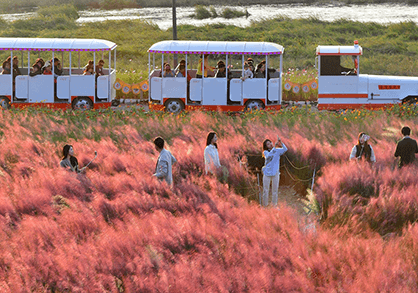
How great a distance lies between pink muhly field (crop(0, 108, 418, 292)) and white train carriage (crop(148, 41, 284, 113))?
225 inches

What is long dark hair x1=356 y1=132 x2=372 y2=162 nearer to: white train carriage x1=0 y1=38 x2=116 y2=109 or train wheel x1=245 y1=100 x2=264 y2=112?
train wheel x1=245 y1=100 x2=264 y2=112

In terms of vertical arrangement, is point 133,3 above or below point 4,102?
above

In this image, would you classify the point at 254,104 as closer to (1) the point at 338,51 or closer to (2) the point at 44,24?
(1) the point at 338,51

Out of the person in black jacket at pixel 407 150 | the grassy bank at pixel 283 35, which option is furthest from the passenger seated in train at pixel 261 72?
the grassy bank at pixel 283 35

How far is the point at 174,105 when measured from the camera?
20.2m

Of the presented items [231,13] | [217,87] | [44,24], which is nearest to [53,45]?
[217,87]

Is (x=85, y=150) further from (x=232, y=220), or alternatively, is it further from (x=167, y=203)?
(x=232, y=220)

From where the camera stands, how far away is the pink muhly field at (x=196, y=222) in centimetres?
643

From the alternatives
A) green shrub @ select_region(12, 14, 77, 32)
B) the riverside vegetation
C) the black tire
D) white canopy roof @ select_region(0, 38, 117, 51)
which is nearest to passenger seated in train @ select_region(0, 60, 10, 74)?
white canopy roof @ select_region(0, 38, 117, 51)

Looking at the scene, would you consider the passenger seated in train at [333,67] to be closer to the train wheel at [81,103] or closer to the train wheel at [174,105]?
the train wheel at [174,105]

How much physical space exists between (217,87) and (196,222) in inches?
491

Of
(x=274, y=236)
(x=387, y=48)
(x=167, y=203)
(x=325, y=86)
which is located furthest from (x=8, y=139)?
(x=387, y=48)

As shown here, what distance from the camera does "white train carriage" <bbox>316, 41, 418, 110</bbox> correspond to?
19.6m

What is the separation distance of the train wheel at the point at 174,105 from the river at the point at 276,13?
1531 inches
